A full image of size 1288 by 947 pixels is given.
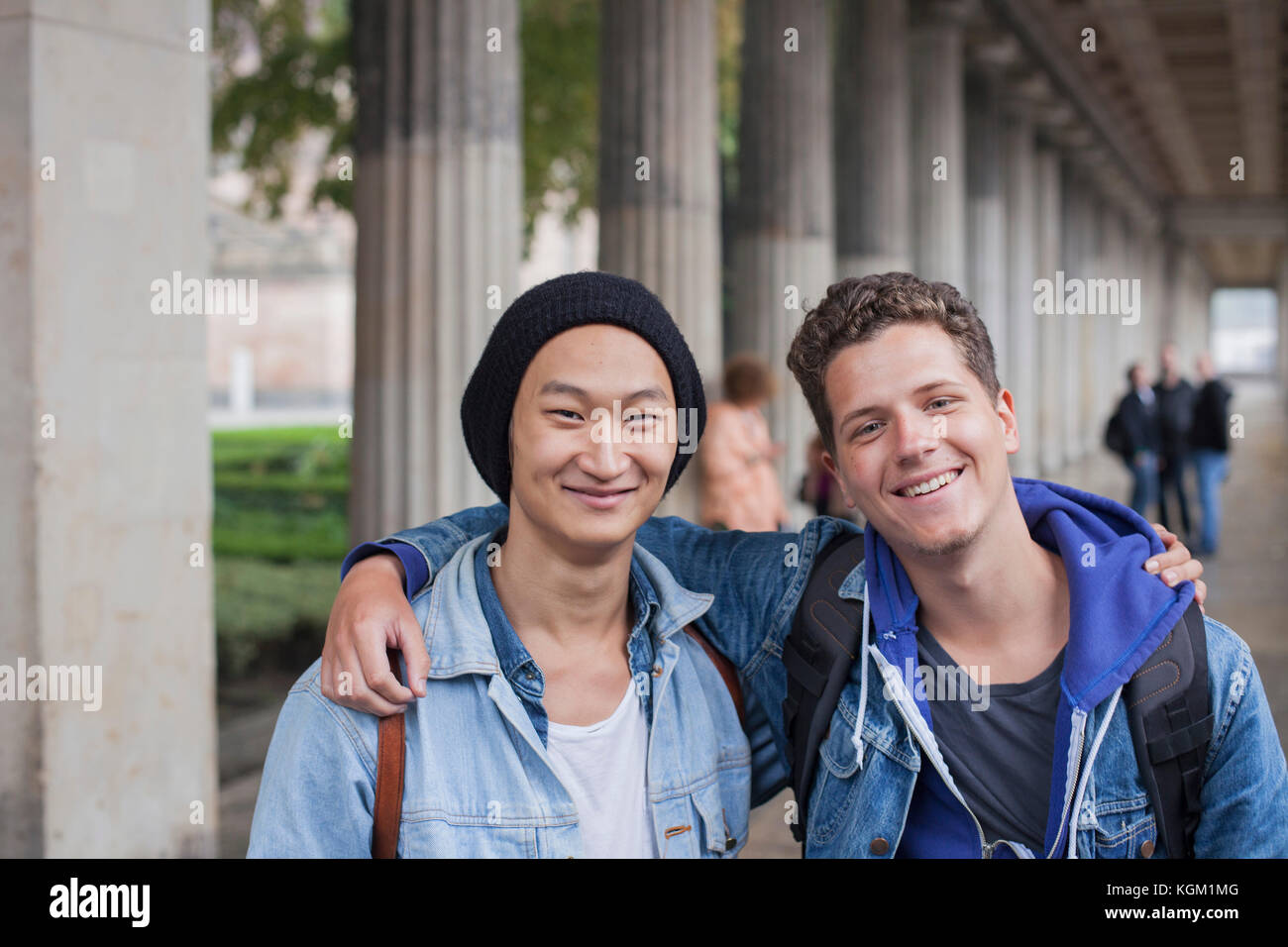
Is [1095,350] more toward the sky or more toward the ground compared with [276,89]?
more toward the ground

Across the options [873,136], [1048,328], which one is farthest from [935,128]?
[1048,328]

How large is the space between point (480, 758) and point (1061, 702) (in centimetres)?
93

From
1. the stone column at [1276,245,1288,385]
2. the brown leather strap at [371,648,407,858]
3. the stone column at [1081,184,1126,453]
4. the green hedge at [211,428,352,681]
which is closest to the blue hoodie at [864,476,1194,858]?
the brown leather strap at [371,648,407,858]

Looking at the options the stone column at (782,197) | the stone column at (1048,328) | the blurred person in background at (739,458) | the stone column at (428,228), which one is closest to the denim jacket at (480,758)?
the stone column at (428,228)

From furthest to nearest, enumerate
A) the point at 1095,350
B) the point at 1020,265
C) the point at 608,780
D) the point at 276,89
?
1. the point at 1095,350
2. the point at 1020,265
3. the point at 276,89
4. the point at 608,780

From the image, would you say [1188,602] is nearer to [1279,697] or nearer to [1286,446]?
[1279,697]

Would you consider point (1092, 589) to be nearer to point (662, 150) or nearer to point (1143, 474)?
point (662, 150)

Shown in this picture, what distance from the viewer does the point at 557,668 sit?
2.24 meters

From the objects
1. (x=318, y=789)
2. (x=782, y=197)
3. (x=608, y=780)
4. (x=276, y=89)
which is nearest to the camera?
(x=318, y=789)

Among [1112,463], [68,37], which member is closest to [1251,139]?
[1112,463]

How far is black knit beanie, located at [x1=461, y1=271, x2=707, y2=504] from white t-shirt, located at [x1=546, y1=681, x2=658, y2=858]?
0.48 m

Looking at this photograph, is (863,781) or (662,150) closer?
(863,781)

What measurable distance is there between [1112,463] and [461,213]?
2413 centimetres

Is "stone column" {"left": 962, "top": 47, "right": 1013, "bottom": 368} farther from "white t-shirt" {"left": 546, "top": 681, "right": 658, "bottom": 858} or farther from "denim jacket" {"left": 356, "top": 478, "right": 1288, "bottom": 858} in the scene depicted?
"white t-shirt" {"left": 546, "top": 681, "right": 658, "bottom": 858}
